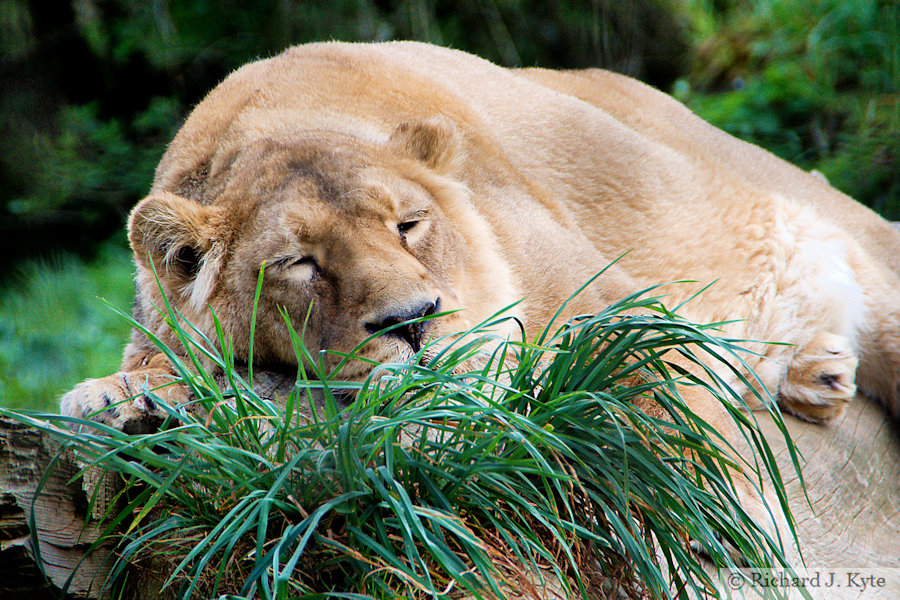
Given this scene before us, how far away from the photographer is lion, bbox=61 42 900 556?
2.69 metres

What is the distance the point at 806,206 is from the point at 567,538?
303cm

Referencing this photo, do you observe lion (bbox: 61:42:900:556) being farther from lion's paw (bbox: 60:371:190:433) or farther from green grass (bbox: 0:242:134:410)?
green grass (bbox: 0:242:134:410)

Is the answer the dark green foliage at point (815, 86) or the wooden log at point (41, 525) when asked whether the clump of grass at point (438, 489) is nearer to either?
the wooden log at point (41, 525)

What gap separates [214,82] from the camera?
751 cm

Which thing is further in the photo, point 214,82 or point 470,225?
point 214,82

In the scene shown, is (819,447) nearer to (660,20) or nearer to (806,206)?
(806,206)

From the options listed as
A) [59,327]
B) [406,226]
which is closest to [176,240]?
[406,226]

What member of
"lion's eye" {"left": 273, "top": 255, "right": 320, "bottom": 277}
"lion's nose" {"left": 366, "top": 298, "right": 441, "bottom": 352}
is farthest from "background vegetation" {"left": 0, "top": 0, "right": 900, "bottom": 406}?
"lion's nose" {"left": 366, "top": 298, "right": 441, "bottom": 352}

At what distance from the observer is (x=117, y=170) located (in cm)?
674

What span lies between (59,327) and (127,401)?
2698mm

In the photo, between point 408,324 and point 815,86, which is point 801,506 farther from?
point 815,86

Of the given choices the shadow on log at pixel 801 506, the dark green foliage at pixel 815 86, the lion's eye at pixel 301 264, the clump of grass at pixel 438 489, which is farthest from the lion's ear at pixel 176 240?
the dark green foliage at pixel 815 86

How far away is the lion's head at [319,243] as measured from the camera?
258cm

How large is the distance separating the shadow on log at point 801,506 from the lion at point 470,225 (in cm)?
19
